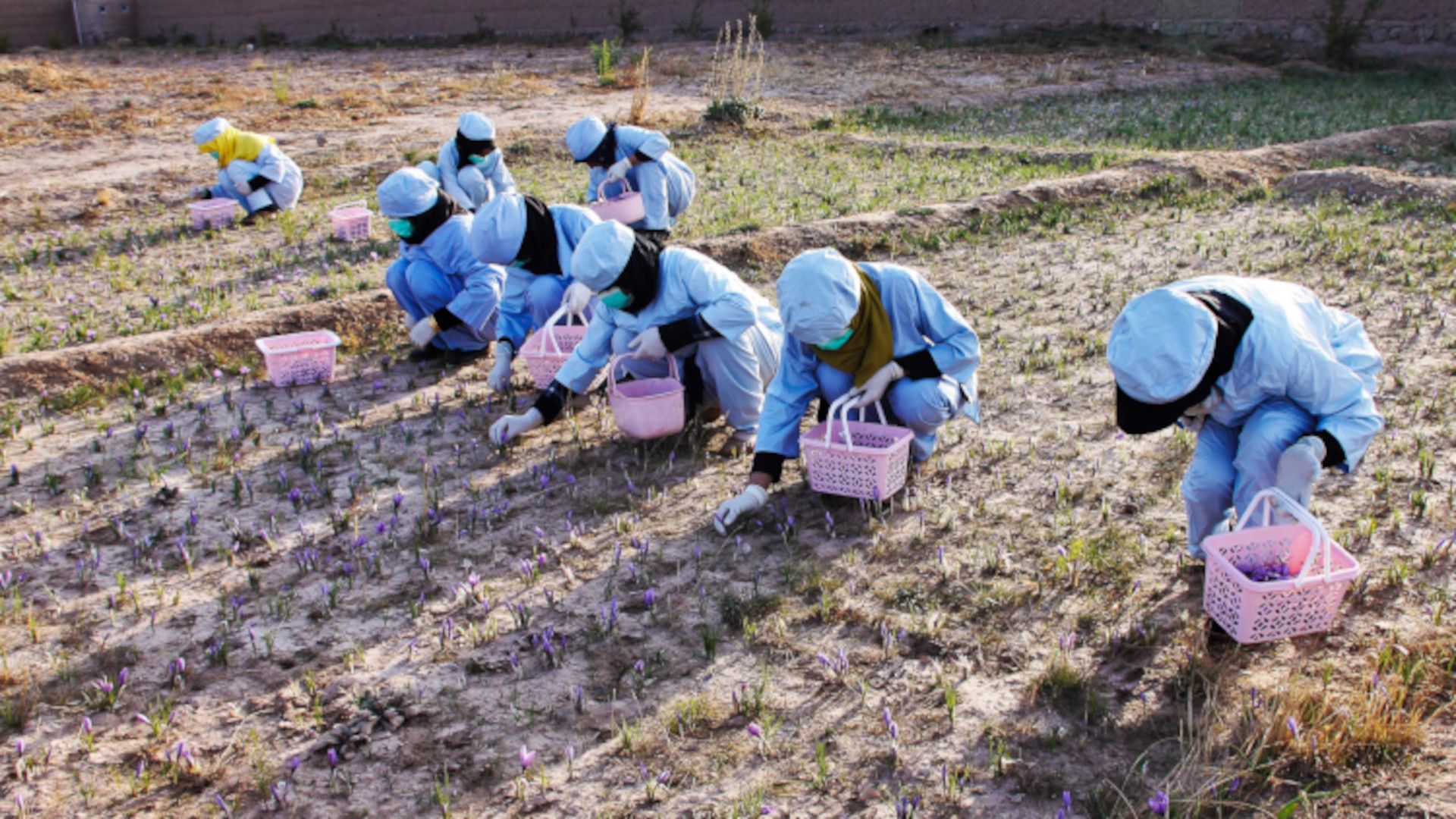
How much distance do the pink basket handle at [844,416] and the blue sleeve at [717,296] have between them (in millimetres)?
689

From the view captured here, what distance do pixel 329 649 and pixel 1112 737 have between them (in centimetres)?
254

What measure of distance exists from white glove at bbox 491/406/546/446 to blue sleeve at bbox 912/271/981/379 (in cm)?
193

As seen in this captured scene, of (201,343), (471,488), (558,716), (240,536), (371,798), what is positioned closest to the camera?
(371,798)

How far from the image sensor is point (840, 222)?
8578 mm

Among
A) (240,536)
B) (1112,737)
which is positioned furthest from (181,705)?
(1112,737)

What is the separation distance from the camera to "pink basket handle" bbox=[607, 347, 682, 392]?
→ 5059 millimetres

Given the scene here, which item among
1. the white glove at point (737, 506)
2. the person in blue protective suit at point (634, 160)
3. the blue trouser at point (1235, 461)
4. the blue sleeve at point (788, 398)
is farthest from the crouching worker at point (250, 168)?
the blue trouser at point (1235, 461)

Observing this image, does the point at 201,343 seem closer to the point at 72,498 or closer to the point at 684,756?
the point at 72,498

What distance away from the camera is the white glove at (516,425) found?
17.5ft

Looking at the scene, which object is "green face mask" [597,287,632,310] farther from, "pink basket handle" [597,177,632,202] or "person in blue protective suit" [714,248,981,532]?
"pink basket handle" [597,177,632,202]

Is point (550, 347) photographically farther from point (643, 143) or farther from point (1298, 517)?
point (1298, 517)

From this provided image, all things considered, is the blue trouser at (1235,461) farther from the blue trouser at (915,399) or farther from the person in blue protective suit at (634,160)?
the person in blue protective suit at (634,160)

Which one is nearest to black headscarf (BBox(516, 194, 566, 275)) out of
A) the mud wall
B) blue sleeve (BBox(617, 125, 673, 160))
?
blue sleeve (BBox(617, 125, 673, 160))

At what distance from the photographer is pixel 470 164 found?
28.2 feet
